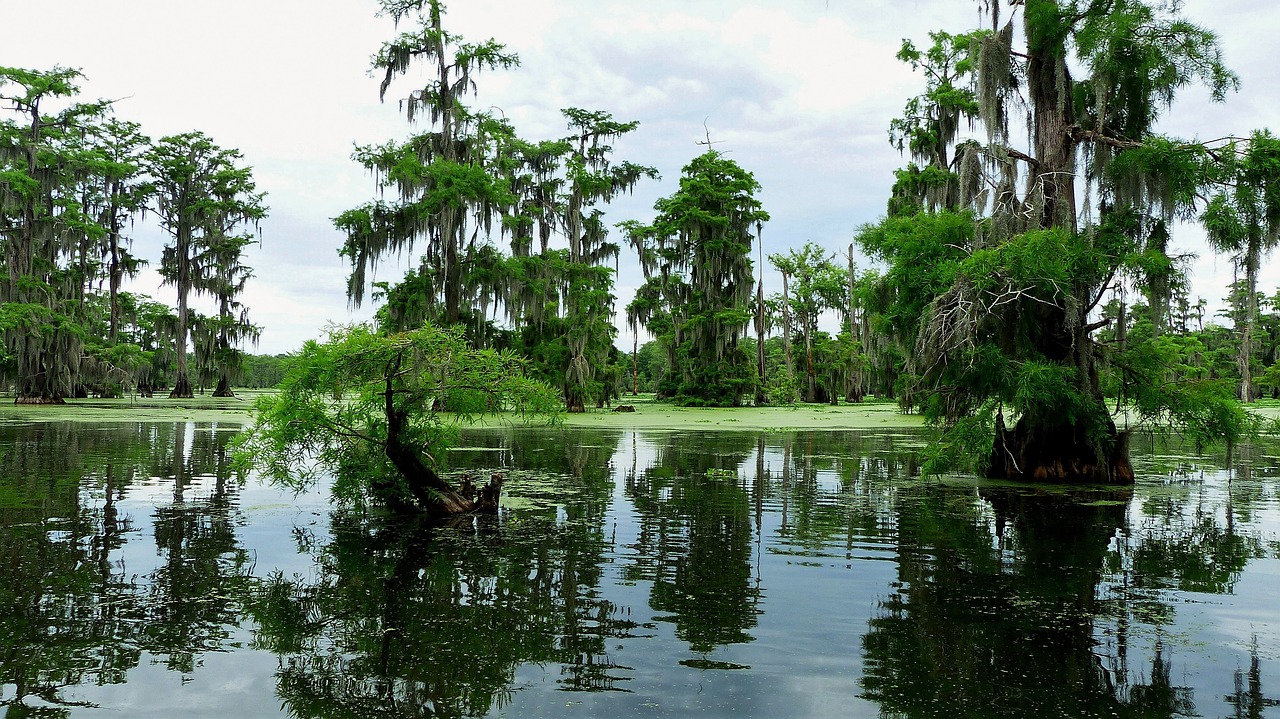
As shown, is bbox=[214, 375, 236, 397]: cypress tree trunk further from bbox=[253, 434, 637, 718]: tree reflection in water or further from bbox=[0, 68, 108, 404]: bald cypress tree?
bbox=[253, 434, 637, 718]: tree reflection in water

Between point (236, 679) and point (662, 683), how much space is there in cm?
224


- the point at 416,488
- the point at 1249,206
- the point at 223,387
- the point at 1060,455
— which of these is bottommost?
the point at 416,488

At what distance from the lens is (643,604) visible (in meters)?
5.81

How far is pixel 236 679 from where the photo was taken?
433 cm

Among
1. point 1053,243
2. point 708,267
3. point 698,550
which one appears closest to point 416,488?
point 698,550

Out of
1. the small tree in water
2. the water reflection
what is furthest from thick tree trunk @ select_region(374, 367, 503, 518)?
the water reflection

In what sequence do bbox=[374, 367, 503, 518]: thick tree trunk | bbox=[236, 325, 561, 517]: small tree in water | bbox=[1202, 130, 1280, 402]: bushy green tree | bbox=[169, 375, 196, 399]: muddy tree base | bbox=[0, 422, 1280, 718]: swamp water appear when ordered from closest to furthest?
bbox=[0, 422, 1280, 718]: swamp water, bbox=[236, 325, 561, 517]: small tree in water, bbox=[374, 367, 503, 518]: thick tree trunk, bbox=[1202, 130, 1280, 402]: bushy green tree, bbox=[169, 375, 196, 399]: muddy tree base

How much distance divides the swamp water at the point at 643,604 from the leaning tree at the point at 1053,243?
151 cm

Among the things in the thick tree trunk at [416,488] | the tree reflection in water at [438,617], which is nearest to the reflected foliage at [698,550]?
the tree reflection in water at [438,617]

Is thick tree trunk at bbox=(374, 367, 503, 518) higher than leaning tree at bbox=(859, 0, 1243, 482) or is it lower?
lower

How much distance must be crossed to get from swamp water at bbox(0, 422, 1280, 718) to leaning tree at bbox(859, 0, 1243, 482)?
1.51 meters

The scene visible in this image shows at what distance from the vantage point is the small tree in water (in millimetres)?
8602

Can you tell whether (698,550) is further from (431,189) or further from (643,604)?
(431,189)

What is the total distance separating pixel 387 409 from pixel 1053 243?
8737mm
